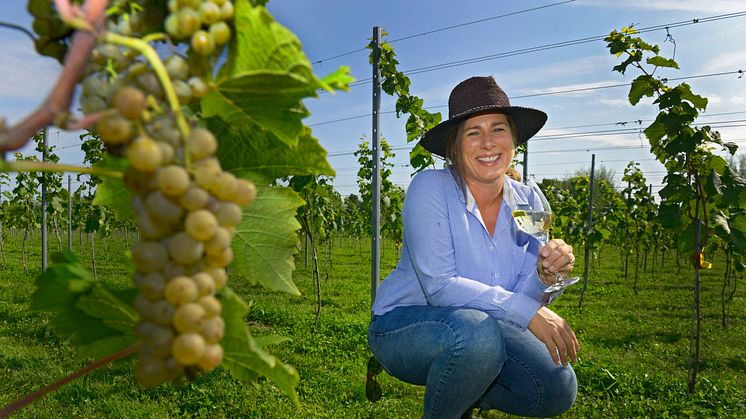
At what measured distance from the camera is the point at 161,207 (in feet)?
1.91

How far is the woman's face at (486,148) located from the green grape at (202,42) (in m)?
2.50

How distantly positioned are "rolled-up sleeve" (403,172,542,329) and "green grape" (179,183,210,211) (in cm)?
218

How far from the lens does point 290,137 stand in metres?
0.77

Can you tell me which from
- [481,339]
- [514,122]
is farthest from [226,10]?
[514,122]

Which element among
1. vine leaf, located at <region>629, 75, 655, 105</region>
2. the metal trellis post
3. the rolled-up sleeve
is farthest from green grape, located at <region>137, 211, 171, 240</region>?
vine leaf, located at <region>629, 75, 655, 105</region>

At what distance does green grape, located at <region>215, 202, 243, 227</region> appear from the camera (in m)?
0.62

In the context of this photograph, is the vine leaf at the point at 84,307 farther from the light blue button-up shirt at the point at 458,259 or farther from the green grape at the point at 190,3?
the light blue button-up shirt at the point at 458,259

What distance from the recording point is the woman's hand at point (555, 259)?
2621 mm

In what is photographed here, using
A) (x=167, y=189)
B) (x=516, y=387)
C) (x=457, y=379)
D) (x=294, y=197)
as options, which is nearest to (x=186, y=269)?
(x=167, y=189)

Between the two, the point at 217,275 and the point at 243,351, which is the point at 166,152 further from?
the point at 243,351

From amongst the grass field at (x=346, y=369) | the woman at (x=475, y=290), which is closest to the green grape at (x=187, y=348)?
the grass field at (x=346, y=369)

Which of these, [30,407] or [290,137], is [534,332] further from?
[30,407]

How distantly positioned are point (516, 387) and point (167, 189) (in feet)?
8.29

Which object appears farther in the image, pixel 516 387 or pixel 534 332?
pixel 516 387
